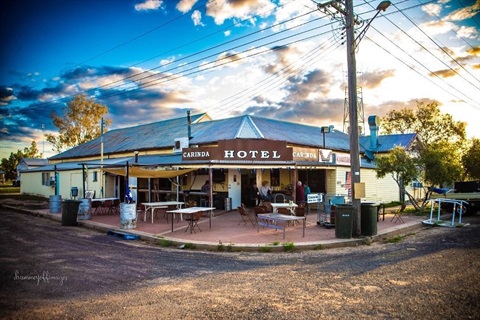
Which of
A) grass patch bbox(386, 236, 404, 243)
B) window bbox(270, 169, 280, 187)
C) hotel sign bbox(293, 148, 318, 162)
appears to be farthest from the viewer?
window bbox(270, 169, 280, 187)

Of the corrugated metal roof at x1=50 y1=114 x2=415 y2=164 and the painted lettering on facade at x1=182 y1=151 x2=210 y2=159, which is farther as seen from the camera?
the corrugated metal roof at x1=50 y1=114 x2=415 y2=164

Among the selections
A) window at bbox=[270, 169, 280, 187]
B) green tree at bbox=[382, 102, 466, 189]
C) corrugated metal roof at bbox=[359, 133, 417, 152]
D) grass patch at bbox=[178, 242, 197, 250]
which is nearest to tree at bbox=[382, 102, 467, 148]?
green tree at bbox=[382, 102, 466, 189]

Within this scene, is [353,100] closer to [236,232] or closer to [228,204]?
[236,232]

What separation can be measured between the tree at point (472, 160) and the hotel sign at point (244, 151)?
121 feet

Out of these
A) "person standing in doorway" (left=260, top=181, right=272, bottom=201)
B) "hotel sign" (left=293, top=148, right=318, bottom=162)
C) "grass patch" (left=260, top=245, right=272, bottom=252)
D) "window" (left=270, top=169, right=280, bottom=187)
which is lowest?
"grass patch" (left=260, top=245, right=272, bottom=252)

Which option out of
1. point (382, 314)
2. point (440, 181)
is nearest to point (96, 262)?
point (382, 314)

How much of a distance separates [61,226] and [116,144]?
1625 centimetres

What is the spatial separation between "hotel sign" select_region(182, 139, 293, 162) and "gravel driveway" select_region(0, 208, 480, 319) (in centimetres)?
681

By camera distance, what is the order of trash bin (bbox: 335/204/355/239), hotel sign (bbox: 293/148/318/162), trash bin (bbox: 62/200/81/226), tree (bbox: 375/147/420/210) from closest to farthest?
trash bin (bbox: 335/204/355/239), trash bin (bbox: 62/200/81/226), hotel sign (bbox: 293/148/318/162), tree (bbox: 375/147/420/210)

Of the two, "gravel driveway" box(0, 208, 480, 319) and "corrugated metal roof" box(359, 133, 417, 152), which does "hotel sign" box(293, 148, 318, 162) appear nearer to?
"gravel driveway" box(0, 208, 480, 319)

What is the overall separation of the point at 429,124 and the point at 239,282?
1783 inches

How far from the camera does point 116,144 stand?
29.6m

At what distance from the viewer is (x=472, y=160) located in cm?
4134

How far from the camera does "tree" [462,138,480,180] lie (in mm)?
41156
